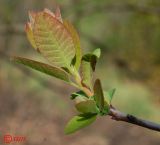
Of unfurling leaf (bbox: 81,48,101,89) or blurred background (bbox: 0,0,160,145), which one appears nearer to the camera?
unfurling leaf (bbox: 81,48,101,89)

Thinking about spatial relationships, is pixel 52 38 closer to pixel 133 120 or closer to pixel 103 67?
pixel 133 120

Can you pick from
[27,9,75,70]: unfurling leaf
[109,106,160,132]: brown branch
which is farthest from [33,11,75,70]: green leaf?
[109,106,160,132]: brown branch

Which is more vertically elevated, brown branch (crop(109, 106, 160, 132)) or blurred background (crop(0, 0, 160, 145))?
brown branch (crop(109, 106, 160, 132))

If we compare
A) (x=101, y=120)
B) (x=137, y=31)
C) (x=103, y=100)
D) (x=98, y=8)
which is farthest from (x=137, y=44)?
(x=103, y=100)

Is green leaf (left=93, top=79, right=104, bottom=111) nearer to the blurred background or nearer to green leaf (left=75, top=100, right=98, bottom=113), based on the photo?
green leaf (left=75, top=100, right=98, bottom=113)

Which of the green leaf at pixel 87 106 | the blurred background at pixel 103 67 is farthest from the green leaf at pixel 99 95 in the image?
the blurred background at pixel 103 67

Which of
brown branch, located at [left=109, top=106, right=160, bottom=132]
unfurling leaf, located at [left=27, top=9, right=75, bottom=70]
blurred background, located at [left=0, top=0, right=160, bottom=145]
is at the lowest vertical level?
blurred background, located at [left=0, top=0, right=160, bottom=145]

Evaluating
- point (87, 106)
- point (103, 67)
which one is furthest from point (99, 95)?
point (103, 67)
